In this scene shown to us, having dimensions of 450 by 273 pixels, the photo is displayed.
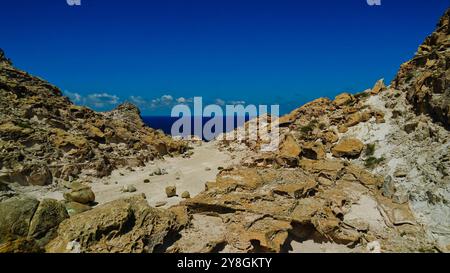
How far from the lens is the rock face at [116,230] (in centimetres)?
1023

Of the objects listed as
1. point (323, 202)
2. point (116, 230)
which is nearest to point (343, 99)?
point (323, 202)

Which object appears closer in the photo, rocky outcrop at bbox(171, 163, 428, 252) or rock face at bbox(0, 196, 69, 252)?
rock face at bbox(0, 196, 69, 252)

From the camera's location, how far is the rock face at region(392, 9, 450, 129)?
22672 millimetres

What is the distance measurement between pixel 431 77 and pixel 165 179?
22.3 m

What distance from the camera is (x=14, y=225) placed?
1099cm

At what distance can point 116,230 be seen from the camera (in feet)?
35.6

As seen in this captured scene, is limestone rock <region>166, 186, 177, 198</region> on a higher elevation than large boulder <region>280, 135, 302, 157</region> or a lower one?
lower

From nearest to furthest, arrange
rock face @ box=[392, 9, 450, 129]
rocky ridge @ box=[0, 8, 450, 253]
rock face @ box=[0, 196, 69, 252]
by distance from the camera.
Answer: rock face @ box=[0, 196, 69, 252], rocky ridge @ box=[0, 8, 450, 253], rock face @ box=[392, 9, 450, 129]

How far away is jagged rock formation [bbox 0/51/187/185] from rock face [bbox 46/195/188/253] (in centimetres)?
1299

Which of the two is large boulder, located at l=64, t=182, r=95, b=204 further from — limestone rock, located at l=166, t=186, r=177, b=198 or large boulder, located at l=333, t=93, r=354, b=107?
large boulder, located at l=333, t=93, r=354, b=107

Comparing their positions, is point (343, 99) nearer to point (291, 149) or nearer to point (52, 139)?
point (291, 149)

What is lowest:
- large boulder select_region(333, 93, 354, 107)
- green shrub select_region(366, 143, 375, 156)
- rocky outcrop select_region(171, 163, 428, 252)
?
rocky outcrop select_region(171, 163, 428, 252)

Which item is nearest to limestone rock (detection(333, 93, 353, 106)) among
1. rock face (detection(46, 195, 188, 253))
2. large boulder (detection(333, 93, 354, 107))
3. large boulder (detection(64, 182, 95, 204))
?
large boulder (detection(333, 93, 354, 107))
